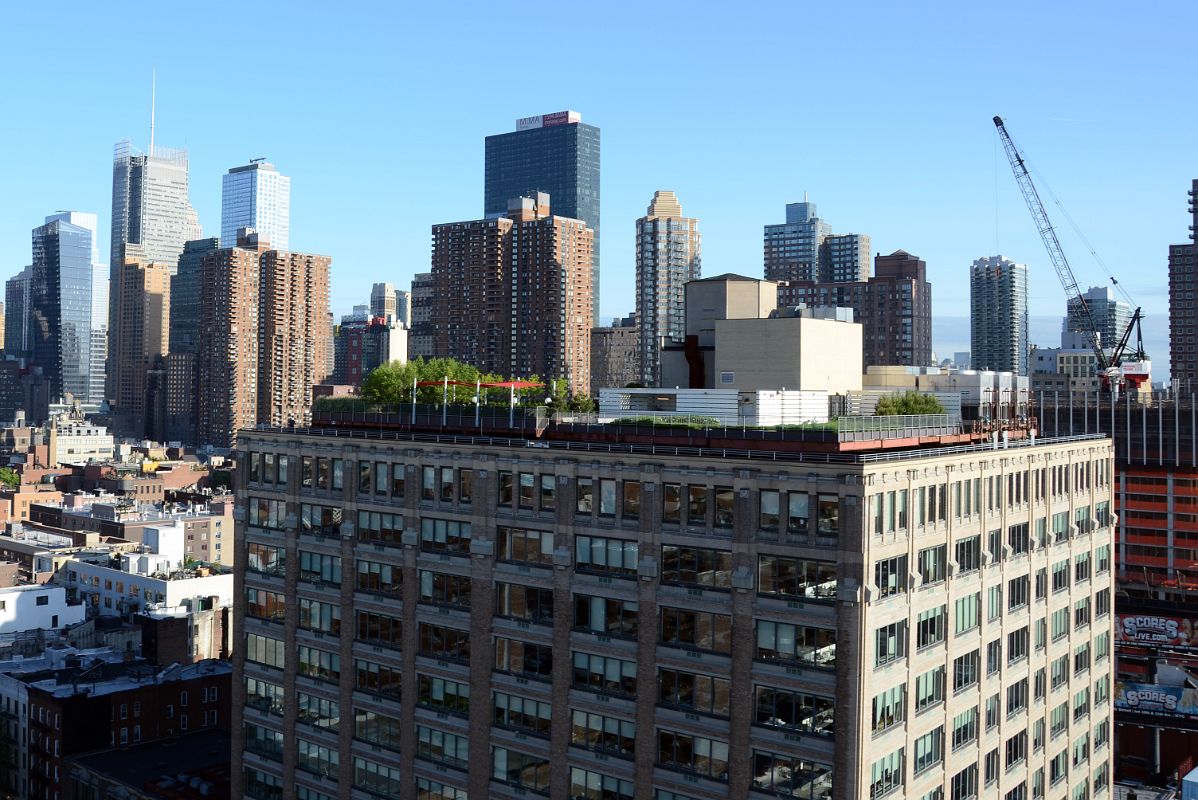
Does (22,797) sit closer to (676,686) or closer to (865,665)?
(676,686)

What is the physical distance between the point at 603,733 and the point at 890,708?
1388 centimetres

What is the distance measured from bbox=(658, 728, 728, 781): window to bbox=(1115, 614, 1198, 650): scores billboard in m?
100

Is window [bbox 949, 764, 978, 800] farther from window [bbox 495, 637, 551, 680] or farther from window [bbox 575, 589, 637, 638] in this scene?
window [bbox 495, 637, 551, 680]

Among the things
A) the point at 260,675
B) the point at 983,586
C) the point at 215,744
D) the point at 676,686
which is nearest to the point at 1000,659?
the point at 983,586

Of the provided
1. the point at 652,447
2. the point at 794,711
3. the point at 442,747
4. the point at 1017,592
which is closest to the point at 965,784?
the point at 1017,592

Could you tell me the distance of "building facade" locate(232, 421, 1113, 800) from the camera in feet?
161

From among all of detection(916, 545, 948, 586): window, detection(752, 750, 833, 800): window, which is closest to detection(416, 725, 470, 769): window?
detection(752, 750, 833, 800): window

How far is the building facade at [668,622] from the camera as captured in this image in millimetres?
49062

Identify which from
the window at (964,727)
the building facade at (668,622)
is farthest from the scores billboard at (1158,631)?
the window at (964,727)

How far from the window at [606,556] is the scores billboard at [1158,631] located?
10171 centimetres

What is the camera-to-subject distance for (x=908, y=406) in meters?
64.4

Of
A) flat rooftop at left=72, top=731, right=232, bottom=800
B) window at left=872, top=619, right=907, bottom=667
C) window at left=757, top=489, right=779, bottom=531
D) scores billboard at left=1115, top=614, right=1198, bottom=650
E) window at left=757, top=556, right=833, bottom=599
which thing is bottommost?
flat rooftop at left=72, top=731, right=232, bottom=800

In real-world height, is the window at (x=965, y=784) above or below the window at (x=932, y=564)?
below

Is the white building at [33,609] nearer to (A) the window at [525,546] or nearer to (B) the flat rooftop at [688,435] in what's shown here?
(B) the flat rooftop at [688,435]
